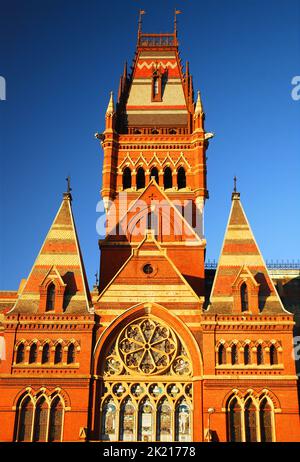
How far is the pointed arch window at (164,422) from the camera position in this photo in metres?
36.4

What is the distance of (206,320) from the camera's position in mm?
38188

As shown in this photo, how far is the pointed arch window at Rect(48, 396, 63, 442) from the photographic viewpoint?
36188mm

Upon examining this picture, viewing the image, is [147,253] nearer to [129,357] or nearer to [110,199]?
[129,357]

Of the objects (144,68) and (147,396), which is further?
(144,68)

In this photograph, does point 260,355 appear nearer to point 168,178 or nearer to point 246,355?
point 246,355

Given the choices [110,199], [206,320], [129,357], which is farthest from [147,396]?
[110,199]

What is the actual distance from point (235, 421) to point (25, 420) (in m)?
11.7

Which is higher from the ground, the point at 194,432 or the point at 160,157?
the point at 160,157

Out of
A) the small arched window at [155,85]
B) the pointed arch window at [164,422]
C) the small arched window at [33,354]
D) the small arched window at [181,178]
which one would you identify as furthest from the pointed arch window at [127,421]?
the small arched window at [155,85]

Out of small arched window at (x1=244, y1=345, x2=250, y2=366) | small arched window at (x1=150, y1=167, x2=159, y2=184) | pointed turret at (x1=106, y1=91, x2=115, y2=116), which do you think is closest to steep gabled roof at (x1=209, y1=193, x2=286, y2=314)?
small arched window at (x1=244, y1=345, x2=250, y2=366)

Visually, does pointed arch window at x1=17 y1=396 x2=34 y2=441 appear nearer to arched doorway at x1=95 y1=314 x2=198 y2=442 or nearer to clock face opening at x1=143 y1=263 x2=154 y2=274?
arched doorway at x1=95 y1=314 x2=198 y2=442

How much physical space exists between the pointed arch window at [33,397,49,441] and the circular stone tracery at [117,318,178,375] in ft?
16.7
